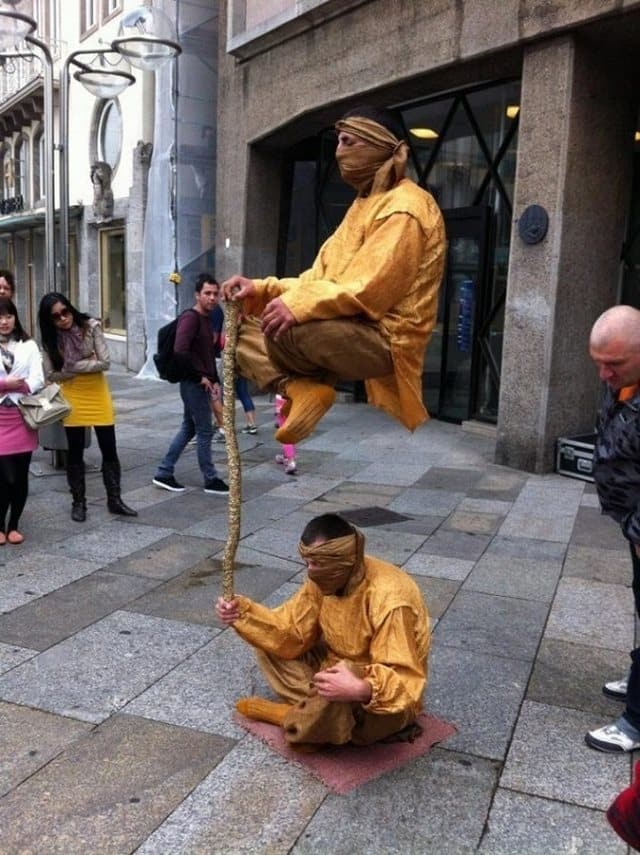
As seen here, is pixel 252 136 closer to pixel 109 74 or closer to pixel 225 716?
pixel 109 74

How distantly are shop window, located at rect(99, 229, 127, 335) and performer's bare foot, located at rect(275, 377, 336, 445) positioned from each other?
1545 cm

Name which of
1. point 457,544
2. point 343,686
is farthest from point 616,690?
point 457,544

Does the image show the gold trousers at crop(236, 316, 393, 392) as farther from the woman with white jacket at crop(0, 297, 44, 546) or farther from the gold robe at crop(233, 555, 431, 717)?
the woman with white jacket at crop(0, 297, 44, 546)

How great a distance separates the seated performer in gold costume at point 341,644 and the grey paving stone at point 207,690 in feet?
0.50

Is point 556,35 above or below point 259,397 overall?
above

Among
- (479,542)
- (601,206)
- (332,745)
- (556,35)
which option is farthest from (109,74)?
(332,745)

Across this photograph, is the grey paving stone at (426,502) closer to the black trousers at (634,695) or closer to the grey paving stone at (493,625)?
the grey paving stone at (493,625)

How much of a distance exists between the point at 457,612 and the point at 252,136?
888 centimetres

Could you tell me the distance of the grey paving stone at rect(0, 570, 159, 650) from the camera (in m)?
4.21

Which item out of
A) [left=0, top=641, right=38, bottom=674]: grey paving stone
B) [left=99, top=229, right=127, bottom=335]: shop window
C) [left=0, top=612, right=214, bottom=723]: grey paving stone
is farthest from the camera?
[left=99, top=229, right=127, bottom=335]: shop window

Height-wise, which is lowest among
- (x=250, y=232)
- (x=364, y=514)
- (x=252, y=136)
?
(x=364, y=514)

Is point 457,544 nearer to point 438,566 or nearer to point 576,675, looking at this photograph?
point 438,566

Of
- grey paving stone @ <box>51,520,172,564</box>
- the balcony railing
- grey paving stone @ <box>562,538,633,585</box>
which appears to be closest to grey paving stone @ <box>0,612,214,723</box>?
grey paving stone @ <box>51,520,172,564</box>

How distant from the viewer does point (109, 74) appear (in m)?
8.49
